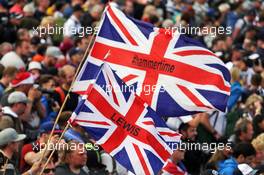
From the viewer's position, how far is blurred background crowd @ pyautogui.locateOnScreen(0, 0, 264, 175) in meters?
13.5

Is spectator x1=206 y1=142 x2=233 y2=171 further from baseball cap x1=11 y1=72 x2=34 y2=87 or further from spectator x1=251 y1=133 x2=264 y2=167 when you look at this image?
baseball cap x1=11 y1=72 x2=34 y2=87

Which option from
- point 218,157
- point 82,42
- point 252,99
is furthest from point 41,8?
point 218,157

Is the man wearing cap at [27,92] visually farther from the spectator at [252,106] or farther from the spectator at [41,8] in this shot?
the spectator at [41,8]

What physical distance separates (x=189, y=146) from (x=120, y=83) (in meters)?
3.20

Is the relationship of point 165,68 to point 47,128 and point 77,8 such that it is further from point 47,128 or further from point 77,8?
point 77,8

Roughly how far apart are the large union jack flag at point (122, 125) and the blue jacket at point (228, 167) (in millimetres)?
1302

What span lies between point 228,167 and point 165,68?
1.27 m

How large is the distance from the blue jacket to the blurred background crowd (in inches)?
0.4

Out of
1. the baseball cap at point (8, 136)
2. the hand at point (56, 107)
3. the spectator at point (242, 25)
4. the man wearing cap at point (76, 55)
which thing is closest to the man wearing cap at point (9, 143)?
the baseball cap at point (8, 136)

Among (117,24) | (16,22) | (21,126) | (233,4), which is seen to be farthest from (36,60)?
(233,4)

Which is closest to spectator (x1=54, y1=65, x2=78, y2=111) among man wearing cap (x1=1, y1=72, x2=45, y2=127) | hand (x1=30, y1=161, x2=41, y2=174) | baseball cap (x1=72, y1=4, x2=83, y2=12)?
man wearing cap (x1=1, y1=72, x2=45, y2=127)

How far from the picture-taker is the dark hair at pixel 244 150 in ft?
46.5

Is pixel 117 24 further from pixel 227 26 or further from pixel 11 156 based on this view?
pixel 227 26

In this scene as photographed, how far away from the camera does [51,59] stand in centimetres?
1961
